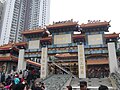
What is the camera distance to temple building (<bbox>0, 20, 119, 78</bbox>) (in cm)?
2441

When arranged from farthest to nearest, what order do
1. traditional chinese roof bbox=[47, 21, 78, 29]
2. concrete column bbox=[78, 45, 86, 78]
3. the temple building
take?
traditional chinese roof bbox=[47, 21, 78, 29] → the temple building → concrete column bbox=[78, 45, 86, 78]


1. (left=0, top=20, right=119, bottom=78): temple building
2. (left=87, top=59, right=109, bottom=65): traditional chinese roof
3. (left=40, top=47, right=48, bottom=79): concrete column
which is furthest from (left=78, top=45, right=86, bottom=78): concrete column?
(left=40, top=47, right=48, bottom=79): concrete column

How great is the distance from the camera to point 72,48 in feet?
82.9

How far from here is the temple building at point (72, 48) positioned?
24406mm

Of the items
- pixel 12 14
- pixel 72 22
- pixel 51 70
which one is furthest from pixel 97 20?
pixel 12 14

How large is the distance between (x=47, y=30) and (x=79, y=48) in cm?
812

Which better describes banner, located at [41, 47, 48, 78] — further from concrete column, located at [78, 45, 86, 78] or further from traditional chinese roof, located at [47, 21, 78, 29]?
concrete column, located at [78, 45, 86, 78]

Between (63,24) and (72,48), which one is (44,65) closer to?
(72,48)

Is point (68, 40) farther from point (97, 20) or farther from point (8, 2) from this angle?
point (8, 2)

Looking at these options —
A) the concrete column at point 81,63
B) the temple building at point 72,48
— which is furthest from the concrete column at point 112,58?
the concrete column at point 81,63

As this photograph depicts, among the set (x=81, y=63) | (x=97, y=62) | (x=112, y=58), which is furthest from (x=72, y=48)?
(x=112, y=58)

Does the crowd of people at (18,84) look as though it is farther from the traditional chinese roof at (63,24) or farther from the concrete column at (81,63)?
the traditional chinese roof at (63,24)

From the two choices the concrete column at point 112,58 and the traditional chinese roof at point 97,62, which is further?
the traditional chinese roof at point 97,62

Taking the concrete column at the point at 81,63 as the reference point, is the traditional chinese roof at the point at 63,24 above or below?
above
